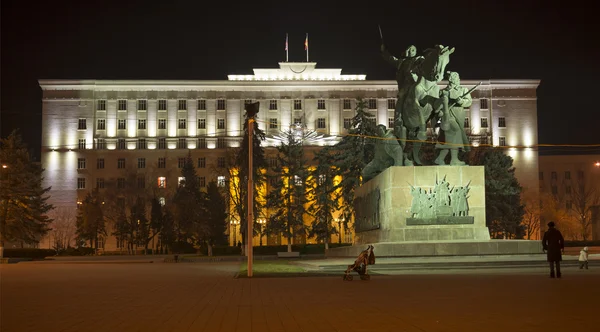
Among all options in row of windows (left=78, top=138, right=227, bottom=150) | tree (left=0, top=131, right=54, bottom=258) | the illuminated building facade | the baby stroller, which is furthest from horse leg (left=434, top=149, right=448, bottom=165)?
row of windows (left=78, top=138, right=227, bottom=150)

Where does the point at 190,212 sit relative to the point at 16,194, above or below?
below

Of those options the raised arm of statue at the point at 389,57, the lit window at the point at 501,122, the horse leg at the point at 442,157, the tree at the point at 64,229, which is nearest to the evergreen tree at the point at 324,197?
the raised arm of statue at the point at 389,57

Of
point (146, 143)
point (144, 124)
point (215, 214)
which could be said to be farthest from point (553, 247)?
point (144, 124)

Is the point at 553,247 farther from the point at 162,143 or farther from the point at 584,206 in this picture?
the point at 162,143

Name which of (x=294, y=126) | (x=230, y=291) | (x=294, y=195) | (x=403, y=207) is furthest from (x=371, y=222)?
(x=294, y=126)

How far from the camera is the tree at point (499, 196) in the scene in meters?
61.4

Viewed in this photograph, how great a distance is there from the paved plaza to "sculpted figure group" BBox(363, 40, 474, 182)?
1210cm

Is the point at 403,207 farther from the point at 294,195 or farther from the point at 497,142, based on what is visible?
the point at 497,142

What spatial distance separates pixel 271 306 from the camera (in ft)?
45.5

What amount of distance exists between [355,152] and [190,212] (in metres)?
19.3

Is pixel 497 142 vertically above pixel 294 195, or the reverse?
pixel 497 142

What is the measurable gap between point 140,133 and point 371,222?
84.0 meters

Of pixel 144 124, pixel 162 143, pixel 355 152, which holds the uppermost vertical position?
pixel 144 124

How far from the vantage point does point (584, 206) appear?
8550 centimetres
